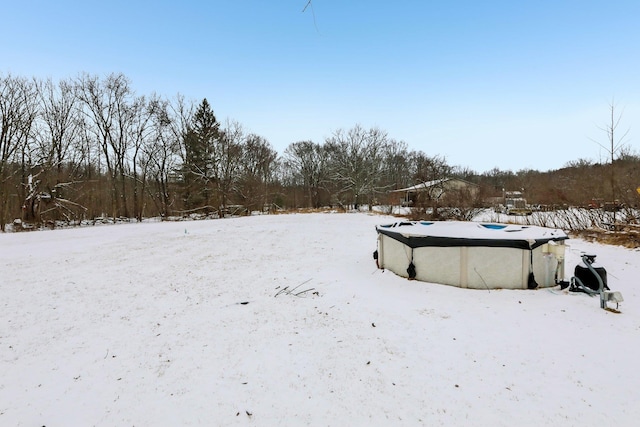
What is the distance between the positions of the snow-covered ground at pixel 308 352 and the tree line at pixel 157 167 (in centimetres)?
1010

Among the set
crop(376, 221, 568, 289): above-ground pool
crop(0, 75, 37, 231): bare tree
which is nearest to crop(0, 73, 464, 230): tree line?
crop(0, 75, 37, 231): bare tree

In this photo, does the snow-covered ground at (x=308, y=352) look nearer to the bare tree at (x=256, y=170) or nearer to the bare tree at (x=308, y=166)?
the bare tree at (x=256, y=170)

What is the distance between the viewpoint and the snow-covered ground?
2162 mm

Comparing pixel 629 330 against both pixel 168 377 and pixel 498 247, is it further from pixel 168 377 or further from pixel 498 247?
pixel 168 377

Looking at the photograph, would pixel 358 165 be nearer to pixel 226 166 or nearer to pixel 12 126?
pixel 226 166

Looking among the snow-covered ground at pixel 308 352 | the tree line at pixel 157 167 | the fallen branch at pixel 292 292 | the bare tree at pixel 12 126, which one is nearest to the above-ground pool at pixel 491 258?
the snow-covered ground at pixel 308 352

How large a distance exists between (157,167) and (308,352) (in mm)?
27547

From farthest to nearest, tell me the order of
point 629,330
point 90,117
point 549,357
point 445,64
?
point 90,117
point 445,64
point 629,330
point 549,357

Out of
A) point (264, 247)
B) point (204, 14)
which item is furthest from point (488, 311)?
point (204, 14)

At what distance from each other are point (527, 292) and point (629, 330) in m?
1.29

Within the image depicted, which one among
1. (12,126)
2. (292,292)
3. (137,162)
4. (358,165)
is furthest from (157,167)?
(292,292)

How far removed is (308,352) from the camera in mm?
3006

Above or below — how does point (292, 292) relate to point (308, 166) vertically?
below

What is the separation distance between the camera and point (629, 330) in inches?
130
